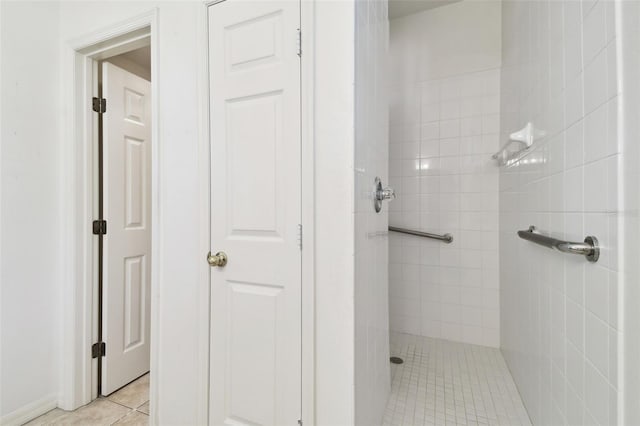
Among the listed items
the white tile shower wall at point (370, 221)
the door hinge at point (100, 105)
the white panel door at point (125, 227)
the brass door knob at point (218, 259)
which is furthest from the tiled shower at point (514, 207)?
the door hinge at point (100, 105)

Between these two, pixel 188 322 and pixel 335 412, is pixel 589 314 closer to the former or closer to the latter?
pixel 335 412

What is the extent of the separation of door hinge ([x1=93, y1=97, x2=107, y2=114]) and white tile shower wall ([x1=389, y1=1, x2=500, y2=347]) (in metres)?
2.08

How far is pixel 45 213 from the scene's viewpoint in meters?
1.62

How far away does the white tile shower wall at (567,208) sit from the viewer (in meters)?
0.77

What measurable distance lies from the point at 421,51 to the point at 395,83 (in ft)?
1.02

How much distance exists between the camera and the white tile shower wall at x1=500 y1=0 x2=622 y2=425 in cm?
77

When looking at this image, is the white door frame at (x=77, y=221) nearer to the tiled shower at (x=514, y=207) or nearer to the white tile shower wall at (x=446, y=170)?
the tiled shower at (x=514, y=207)

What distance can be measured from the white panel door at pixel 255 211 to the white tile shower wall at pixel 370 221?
227mm

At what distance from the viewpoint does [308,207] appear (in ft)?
3.46

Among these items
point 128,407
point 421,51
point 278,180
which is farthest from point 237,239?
point 421,51

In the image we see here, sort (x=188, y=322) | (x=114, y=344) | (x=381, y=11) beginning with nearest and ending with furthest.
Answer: (x=188, y=322)
(x=381, y=11)
(x=114, y=344)

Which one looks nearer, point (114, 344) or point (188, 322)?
point (188, 322)

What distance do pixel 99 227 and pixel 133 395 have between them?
1.04m

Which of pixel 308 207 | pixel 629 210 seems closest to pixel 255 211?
pixel 308 207
